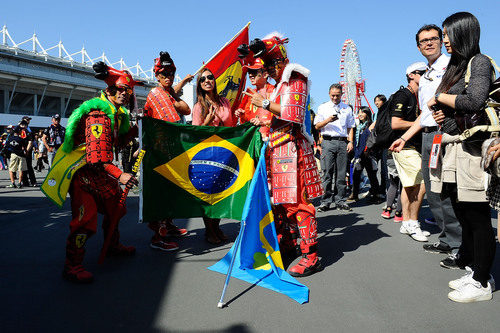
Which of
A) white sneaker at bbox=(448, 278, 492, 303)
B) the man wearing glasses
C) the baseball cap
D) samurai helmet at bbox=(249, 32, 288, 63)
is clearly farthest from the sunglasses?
white sneaker at bbox=(448, 278, 492, 303)

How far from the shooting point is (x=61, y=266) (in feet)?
11.2

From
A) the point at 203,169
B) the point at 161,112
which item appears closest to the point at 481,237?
the point at 203,169

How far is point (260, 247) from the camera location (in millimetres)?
3111

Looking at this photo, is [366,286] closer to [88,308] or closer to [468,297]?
[468,297]

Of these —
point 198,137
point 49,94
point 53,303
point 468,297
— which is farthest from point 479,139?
point 49,94

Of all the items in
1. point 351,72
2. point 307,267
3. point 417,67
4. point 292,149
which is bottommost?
point 307,267

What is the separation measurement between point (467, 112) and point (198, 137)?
2410 millimetres

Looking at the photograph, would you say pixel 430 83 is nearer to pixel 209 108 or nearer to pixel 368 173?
pixel 209 108

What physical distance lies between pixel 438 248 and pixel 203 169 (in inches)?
102

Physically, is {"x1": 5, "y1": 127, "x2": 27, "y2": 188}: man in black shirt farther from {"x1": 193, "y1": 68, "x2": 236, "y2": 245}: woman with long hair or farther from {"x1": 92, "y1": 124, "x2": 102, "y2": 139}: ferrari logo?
{"x1": 92, "y1": 124, "x2": 102, "y2": 139}: ferrari logo

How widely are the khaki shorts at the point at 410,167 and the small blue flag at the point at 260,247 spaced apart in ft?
→ 7.08

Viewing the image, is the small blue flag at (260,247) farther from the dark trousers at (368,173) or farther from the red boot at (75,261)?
the dark trousers at (368,173)

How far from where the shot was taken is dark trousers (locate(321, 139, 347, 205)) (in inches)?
249

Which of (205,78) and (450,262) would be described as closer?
(450,262)
